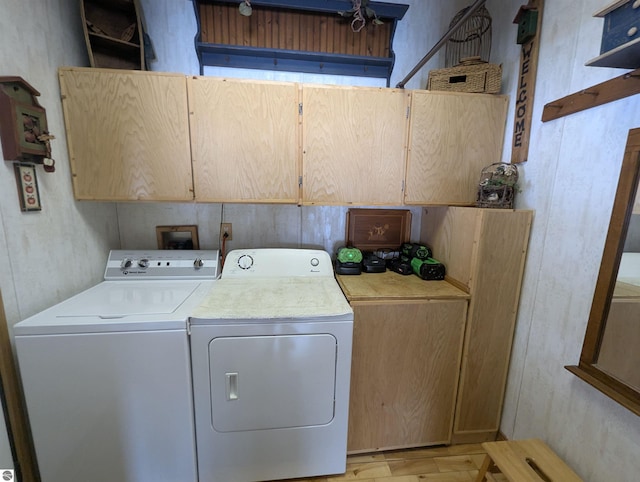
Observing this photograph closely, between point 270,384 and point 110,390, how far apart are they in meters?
0.72

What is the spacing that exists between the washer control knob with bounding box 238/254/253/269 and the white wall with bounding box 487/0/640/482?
5.65ft

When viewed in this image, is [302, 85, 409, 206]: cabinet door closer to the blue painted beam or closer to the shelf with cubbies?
the blue painted beam

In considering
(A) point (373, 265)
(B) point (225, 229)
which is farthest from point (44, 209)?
(A) point (373, 265)

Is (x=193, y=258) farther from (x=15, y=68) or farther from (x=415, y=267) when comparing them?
(x=415, y=267)

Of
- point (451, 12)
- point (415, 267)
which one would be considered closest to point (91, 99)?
point (415, 267)

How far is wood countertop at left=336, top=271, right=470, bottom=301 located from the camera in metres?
1.47

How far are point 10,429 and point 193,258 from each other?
3.56 feet

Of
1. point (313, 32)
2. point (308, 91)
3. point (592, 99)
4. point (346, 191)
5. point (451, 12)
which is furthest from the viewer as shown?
point (451, 12)

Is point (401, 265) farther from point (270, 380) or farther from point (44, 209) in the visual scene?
point (44, 209)

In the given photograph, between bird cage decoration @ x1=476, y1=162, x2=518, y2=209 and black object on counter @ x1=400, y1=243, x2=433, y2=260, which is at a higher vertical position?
bird cage decoration @ x1=476, y1=162, x2=518, y2=209

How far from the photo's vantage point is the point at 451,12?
1.89 metres

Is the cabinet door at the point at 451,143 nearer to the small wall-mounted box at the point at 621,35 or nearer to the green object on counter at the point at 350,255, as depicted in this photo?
the green object on counter at the point at 350,255

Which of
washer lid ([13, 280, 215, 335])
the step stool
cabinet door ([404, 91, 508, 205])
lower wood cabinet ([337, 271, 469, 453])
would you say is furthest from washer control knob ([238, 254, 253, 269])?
the step stool

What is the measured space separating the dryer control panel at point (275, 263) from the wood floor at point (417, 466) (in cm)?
117
